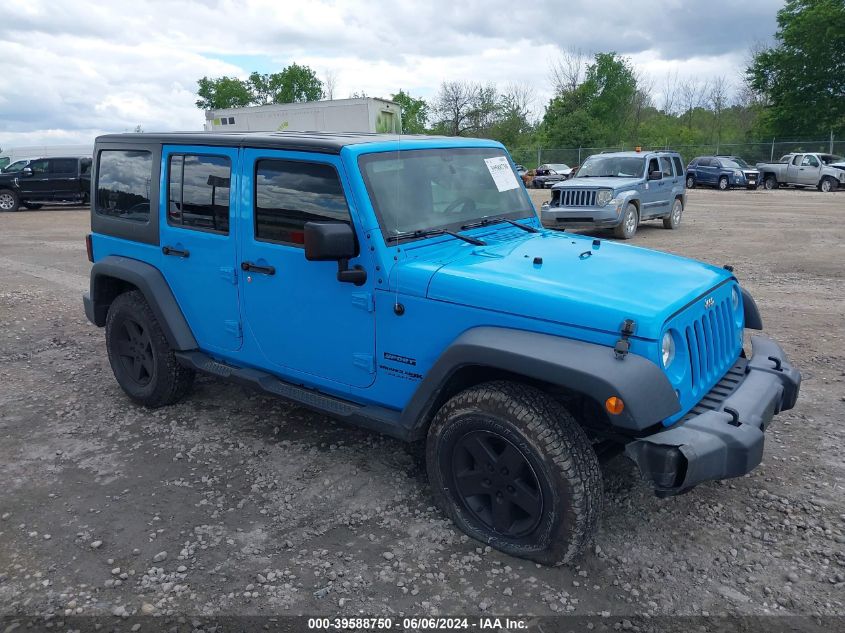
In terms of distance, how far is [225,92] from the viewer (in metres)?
64.9

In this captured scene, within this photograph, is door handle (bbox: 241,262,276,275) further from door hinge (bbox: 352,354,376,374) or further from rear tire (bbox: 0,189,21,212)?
Result: rear tire (bbox: 0,189,21,212)

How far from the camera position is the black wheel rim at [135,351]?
4.95m

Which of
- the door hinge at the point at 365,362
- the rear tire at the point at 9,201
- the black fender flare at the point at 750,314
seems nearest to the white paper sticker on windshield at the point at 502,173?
the door hinge at the point at 365,362

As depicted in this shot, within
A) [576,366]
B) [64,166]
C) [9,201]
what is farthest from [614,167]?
[9,201]

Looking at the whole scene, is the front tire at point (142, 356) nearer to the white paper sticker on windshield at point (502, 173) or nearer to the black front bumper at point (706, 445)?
the white paper sticker on windshield at point (502, 173)

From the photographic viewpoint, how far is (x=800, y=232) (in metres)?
14.7

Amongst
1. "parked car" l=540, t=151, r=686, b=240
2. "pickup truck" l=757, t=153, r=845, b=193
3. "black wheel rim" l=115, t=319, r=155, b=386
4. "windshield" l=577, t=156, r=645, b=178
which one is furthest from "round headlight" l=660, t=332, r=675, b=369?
"pickup truck" l=757, t=153, r=845, b=193

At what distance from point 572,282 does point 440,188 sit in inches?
43.4

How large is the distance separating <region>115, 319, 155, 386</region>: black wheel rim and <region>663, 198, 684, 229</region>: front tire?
13415 millimetres

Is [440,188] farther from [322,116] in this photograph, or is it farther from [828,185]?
[828,185]

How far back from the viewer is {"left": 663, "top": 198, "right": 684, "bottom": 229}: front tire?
619 inches

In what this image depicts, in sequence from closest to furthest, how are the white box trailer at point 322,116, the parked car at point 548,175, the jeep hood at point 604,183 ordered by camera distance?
1. the jeep hood at point 604,183
2. the white box trailer at point 322,116
3. the parked car at point 548,175

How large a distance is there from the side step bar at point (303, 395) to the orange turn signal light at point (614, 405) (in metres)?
1.12

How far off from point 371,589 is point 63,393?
3.71 meters
